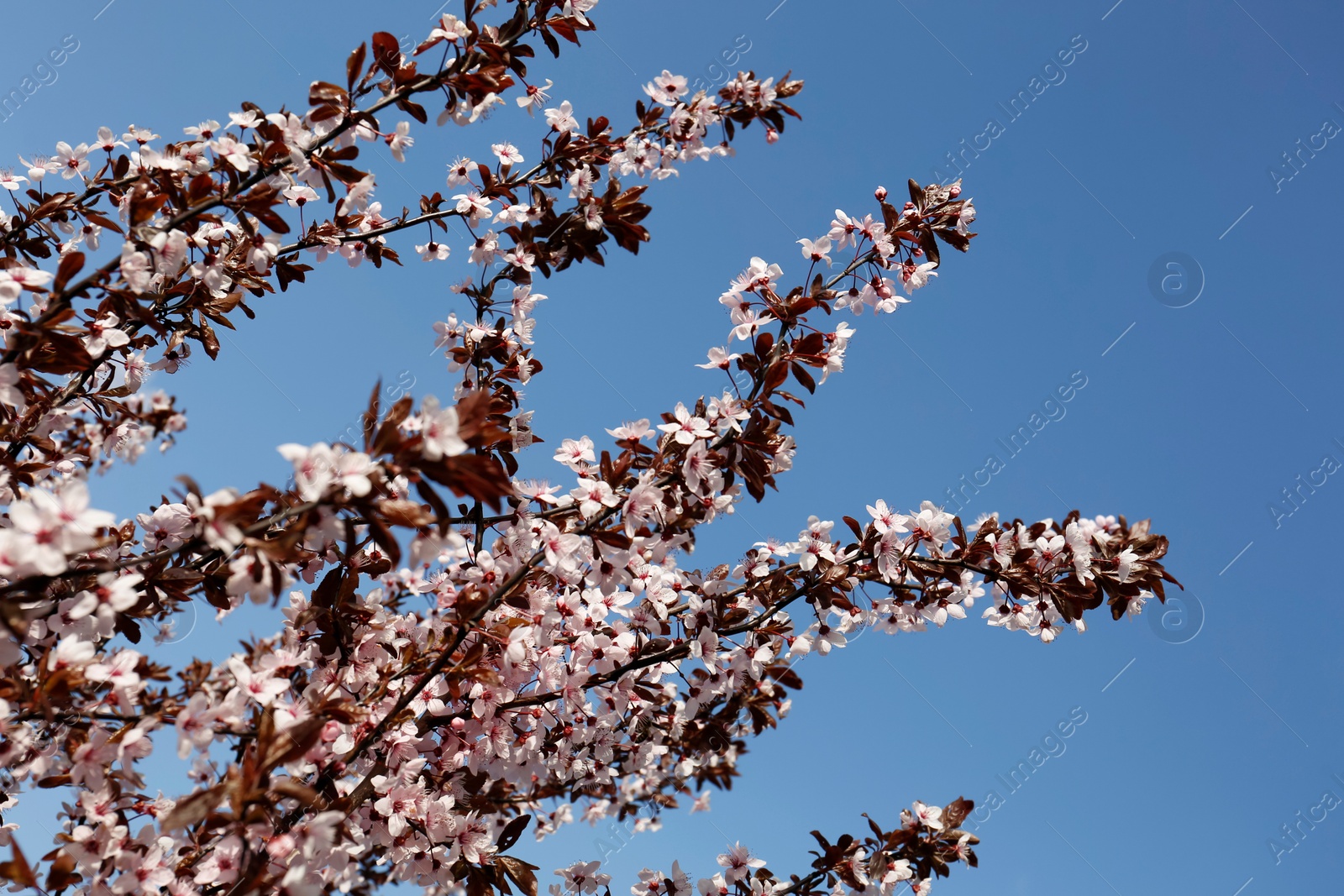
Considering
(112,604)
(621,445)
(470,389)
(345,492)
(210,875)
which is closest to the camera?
(345,492)

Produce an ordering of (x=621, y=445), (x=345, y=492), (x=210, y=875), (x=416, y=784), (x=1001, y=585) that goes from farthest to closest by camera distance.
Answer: (x=1001, y=585)
(x=621, y=445)
(x=416, y=784)
(x=210, y=875)
(x=345, y=492)

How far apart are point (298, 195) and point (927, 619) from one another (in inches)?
136

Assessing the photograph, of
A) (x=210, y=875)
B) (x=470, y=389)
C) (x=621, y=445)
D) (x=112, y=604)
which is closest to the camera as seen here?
(x=112, y=604)

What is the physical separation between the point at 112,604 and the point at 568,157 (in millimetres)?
2671

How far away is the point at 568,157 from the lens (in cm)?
359

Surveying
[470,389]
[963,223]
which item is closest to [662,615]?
[470,389]

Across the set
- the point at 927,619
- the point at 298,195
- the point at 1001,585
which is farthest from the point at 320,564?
the point at 1001,585

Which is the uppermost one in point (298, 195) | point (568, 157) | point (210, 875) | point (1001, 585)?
point (298, 195)

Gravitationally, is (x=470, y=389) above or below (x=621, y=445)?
above

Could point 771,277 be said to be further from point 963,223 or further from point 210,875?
point 210,875

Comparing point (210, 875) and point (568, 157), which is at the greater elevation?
point (568, 157)

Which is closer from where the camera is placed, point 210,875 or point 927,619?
point 210,875

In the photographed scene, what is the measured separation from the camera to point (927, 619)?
Result: 3.36 meters

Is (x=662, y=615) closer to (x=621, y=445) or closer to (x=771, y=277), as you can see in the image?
(x=621, y=445)
